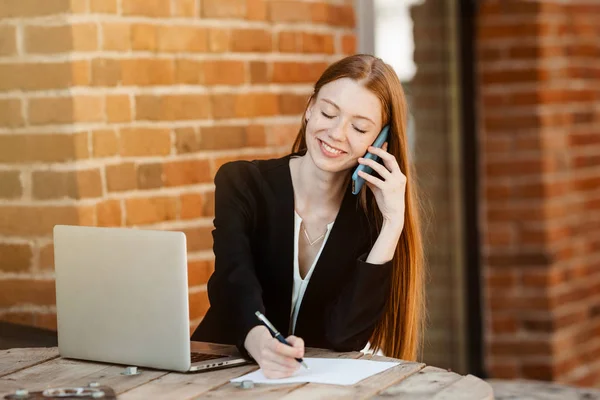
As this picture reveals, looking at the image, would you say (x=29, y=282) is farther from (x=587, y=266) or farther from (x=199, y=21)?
(x=587, y=266)

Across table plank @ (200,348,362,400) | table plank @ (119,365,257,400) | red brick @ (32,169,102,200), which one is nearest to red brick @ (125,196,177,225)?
red brick @ (32,169,102,200)

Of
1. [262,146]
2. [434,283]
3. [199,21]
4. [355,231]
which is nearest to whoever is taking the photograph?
[355,231]

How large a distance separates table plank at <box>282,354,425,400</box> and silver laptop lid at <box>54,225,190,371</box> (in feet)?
0.83

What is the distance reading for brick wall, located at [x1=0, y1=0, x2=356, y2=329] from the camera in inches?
105

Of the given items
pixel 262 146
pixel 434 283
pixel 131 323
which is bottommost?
pixel 434 283

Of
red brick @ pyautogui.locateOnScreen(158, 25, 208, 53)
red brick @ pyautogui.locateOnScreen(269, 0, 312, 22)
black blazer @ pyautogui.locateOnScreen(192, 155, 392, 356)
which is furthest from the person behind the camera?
red brick @ pyautogui.locateOnScreen(269, 0, 312, 22)

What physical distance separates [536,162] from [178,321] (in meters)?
2.77

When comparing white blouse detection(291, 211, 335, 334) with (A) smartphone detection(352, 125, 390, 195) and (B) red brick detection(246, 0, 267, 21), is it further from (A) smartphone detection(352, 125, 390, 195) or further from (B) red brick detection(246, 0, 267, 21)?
(B) red brick detection(246, 0, 267, 21)

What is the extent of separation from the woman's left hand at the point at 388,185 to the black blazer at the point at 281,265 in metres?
0.10

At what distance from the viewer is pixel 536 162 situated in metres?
4.36

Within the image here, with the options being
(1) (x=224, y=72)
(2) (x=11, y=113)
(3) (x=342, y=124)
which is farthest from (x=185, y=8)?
(3) (x=342, y=124)

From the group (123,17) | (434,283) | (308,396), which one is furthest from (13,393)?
(434,283)

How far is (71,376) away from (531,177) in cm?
285

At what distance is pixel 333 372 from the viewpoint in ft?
6.34
